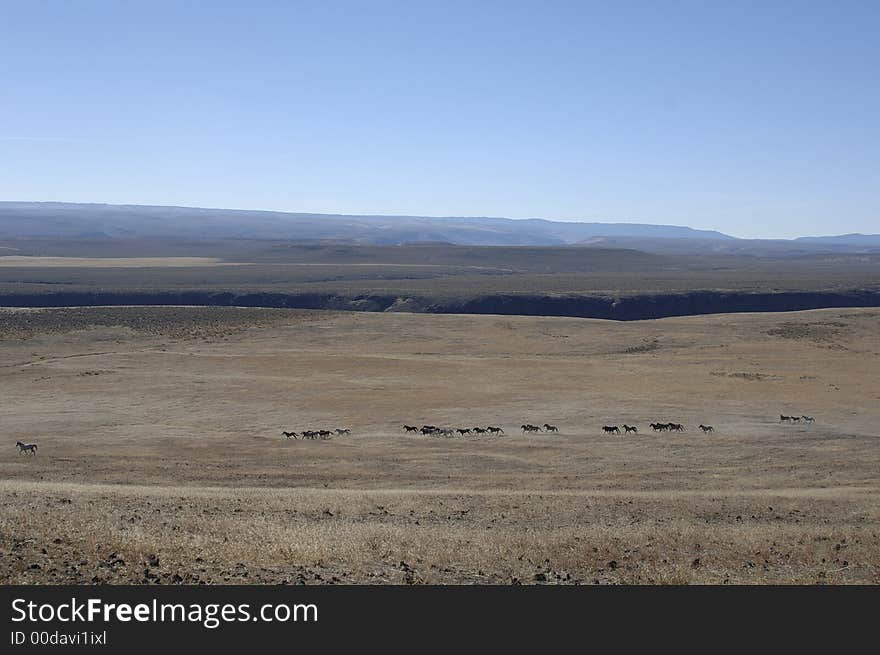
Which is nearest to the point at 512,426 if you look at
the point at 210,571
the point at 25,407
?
the point at 25,407

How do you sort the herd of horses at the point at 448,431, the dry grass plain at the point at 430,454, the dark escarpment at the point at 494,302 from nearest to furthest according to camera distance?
the dry grass plain at the point at 430,454
the herd of horses at the point at 448,431
the dark escarpment at the point at 494,302

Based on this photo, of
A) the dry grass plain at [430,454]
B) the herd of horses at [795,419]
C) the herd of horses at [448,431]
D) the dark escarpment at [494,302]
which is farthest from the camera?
the dark escarpment at [494,302]

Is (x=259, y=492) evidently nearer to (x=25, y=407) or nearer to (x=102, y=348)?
(x=25, y=407)

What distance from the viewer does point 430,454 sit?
3241 centimetres

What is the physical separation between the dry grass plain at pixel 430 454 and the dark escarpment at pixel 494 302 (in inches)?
968

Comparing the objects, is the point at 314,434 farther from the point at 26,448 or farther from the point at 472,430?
the point at 26,448

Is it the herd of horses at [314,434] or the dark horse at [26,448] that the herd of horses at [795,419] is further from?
the dark horse at [26,448]

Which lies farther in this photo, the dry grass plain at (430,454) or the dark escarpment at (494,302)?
the dark escarpment at (494,302)

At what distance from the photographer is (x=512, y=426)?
38625 millimetres

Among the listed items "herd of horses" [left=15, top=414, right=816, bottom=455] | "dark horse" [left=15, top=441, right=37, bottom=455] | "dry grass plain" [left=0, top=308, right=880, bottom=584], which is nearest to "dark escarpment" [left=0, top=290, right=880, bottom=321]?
"dry grass plain" [left=0, top=308, right=880, bottom=584]

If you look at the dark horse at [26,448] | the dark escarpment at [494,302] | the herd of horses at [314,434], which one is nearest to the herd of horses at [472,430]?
the herd of horses at [314,434]

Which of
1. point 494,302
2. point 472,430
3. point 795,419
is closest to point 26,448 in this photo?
point 472,430

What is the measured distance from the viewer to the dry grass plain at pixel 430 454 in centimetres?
1414

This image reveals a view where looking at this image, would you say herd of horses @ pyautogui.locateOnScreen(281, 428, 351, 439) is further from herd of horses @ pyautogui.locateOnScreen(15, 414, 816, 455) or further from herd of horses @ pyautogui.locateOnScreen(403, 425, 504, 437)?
herd of horses @ pyautogui.locateOnScreen(403, 425, 504, 437)
